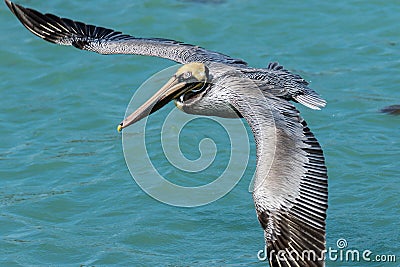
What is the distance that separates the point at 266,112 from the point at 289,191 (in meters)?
1.04

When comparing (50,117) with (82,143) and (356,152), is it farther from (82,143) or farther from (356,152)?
(356,152)

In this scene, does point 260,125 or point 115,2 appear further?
point 115,2

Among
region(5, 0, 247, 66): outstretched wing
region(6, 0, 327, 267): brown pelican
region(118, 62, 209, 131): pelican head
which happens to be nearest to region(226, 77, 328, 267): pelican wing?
region(6, 0, 327, 267): brown pelican

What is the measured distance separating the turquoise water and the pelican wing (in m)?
1.73

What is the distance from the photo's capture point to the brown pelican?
24.6 feet

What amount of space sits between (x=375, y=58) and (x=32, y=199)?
18.1 ft

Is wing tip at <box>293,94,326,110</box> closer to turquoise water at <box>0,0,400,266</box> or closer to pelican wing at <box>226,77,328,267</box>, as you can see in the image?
pelican wing at <box>226,77,328,267</box>

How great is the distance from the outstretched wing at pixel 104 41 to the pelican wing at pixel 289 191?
79.7 inches

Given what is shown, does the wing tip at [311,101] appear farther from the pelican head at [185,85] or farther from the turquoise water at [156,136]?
the turquoise water at [156,136]

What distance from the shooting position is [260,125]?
26.9ft

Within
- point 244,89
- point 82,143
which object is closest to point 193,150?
point 82,143

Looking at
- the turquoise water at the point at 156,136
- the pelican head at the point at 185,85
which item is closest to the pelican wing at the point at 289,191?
the pelican head at the point at 185,85

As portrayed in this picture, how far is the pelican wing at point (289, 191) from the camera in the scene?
7.38 m

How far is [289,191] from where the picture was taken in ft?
25.1
